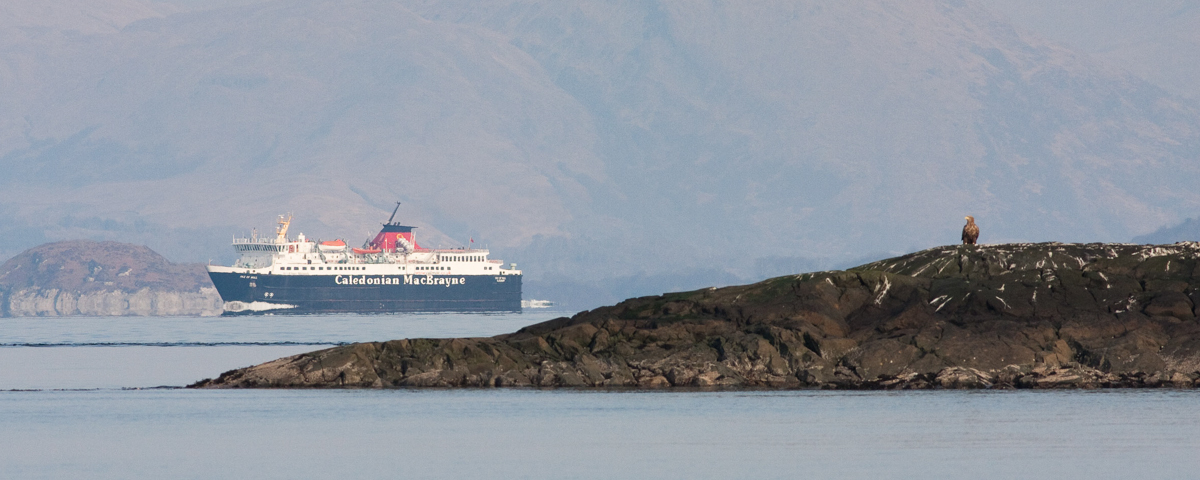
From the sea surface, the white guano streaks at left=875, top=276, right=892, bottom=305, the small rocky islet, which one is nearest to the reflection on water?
the sea surface

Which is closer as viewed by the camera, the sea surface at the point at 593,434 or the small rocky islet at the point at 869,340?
the sea surface at the point at 593,434

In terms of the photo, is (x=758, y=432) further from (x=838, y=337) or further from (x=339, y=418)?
(x=838, y=337)

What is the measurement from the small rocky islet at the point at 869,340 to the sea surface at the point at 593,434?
1759 mm

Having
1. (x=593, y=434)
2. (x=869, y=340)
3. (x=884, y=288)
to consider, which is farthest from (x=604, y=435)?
(x=884, y=288)

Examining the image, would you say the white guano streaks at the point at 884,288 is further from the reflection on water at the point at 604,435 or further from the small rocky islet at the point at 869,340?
the reflection on water at the point at 604,435

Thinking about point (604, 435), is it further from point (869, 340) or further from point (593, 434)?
point (869, 340)

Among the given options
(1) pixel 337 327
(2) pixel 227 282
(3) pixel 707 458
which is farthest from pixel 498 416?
(2) pixel 227 282

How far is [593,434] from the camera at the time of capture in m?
41.8

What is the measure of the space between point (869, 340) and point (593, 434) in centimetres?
1675

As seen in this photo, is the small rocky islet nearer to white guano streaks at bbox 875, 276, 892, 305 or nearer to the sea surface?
white guano streaks at bbox 875, 276, 892, 305

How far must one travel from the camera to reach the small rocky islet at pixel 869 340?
5378 centimetres

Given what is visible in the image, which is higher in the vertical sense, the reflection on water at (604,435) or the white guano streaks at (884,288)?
the white guano streaks at (884,288)

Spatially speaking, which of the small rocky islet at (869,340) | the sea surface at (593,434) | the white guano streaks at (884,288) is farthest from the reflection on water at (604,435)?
the white guano streaks at (884,288)

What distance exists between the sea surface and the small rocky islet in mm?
1759
